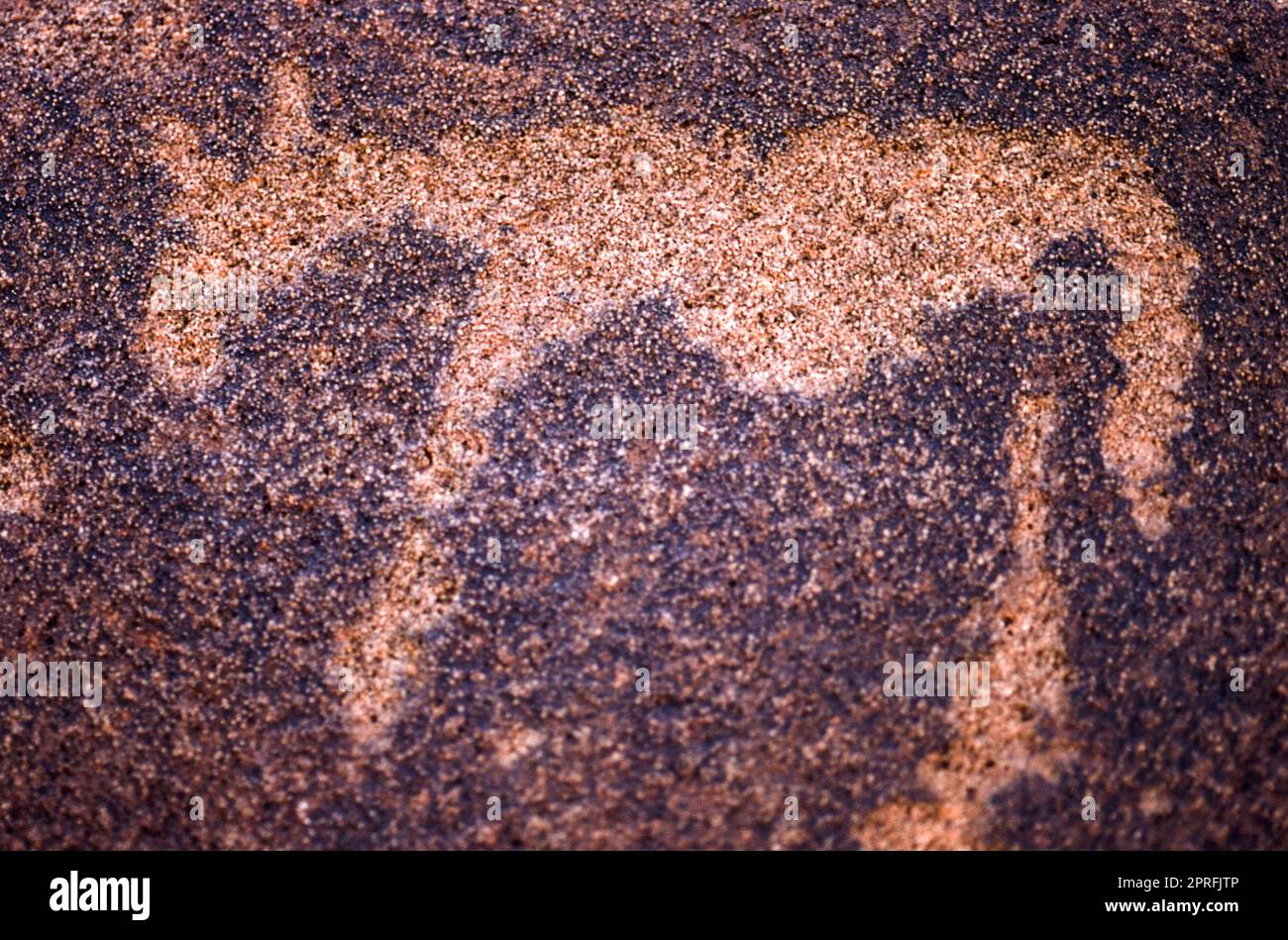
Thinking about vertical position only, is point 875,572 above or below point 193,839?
above

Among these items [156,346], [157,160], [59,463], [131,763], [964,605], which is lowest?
[131,763]

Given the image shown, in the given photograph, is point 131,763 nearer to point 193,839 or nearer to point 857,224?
point 193,839

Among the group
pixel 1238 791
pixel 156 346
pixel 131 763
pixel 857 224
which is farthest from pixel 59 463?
pixel 1238 791

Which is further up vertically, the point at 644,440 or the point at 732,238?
the point at 732,238

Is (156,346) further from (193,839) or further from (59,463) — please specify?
(193,839)
